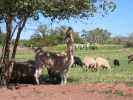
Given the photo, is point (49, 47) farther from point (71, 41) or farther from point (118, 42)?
point (71, 41)

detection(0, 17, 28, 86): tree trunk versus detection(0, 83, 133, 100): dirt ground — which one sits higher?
detection(0, 17, 28, 86): tree trunk

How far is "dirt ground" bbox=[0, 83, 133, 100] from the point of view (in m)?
9.97

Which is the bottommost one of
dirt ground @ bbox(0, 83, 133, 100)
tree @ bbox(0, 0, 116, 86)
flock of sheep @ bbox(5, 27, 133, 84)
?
dirt ground @ bbox(0, 83, 133, 100)

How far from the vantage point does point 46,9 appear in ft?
33.7

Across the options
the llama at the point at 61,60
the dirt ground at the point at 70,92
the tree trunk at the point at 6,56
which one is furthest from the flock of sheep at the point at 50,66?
the dirt ground at the point at 70,92

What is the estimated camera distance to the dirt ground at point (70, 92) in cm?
997

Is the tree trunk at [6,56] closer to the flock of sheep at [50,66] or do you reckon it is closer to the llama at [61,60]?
the flock of sheep at [50,66]

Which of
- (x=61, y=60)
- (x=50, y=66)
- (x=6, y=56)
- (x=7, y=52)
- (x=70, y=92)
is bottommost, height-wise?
(x=70, y=92)

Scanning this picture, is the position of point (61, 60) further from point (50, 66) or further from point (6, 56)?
point (6, 56)

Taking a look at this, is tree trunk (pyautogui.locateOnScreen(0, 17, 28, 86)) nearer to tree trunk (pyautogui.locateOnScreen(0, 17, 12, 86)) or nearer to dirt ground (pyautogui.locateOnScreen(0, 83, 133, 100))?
tree trunk (pyautogui.locateOnScreen(0, 17, 12, 86))

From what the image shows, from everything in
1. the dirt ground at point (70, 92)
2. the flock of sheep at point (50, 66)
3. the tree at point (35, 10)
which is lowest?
the dirt ground at point (70, 92)

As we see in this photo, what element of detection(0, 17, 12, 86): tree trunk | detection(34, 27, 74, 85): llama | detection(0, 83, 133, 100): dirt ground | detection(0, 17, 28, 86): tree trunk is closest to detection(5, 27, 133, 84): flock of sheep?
detection(34, 27, 74, 85): llama

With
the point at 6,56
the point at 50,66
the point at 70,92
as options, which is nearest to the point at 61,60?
the point at 50,66

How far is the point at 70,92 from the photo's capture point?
1074cm
